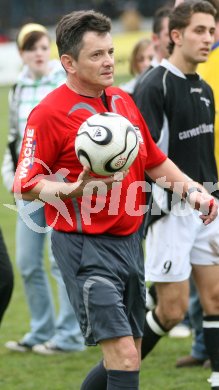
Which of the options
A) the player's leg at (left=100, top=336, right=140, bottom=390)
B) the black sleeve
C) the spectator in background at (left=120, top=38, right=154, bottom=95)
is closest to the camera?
the player's leg at (left=100, top=336, right=140, bottom=390)

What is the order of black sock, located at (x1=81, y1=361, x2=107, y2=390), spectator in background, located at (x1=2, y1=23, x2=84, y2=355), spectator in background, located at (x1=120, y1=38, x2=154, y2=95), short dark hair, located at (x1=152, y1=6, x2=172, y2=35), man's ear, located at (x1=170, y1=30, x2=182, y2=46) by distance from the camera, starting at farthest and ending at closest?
spectator in background, located at (x1=120, y1=38, x2=154, y2=95), short dark hair, located at (x1=152, y1=6, x2=172, y2=35), spectator in background, located at (x1=2, y1=23, x2=84, y2=355), man's ear, located at (x1=170, y1=30, x2=182, y2=46), black sock, located at (x1=81, y1=361, x2=107, y2=390)

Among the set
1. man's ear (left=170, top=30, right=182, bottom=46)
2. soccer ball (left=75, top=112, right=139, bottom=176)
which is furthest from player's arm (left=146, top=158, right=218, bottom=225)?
man's ear (left=170, top=30, right=182, bottom=46)

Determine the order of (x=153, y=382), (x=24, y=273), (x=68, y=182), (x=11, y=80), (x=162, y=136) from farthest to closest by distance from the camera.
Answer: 1. (x=11, y=80)
2. (x=24, y=273)
3. (x=153, y=382)
4. (x=162, y=136)
5. (x=68, y=182)

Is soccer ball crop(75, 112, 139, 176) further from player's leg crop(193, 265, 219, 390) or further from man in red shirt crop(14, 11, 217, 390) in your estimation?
player's leg crop(193, 265, 219, 390)

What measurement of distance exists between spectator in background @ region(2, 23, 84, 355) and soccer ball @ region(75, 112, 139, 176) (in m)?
2.98

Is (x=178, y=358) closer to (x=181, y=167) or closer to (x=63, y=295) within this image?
(x=63, y=295)

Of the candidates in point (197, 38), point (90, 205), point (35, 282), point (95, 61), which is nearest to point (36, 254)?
point (35, 282)

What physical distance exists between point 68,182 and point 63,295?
2.90 m

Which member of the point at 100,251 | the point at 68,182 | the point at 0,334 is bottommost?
the point at 0,334

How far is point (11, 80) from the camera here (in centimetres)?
3016

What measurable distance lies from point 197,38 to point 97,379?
2.32m

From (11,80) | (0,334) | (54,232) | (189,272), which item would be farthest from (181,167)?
(11,80)

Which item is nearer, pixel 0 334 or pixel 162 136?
pixel 162 136

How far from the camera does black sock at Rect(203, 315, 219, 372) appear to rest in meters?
6.40
